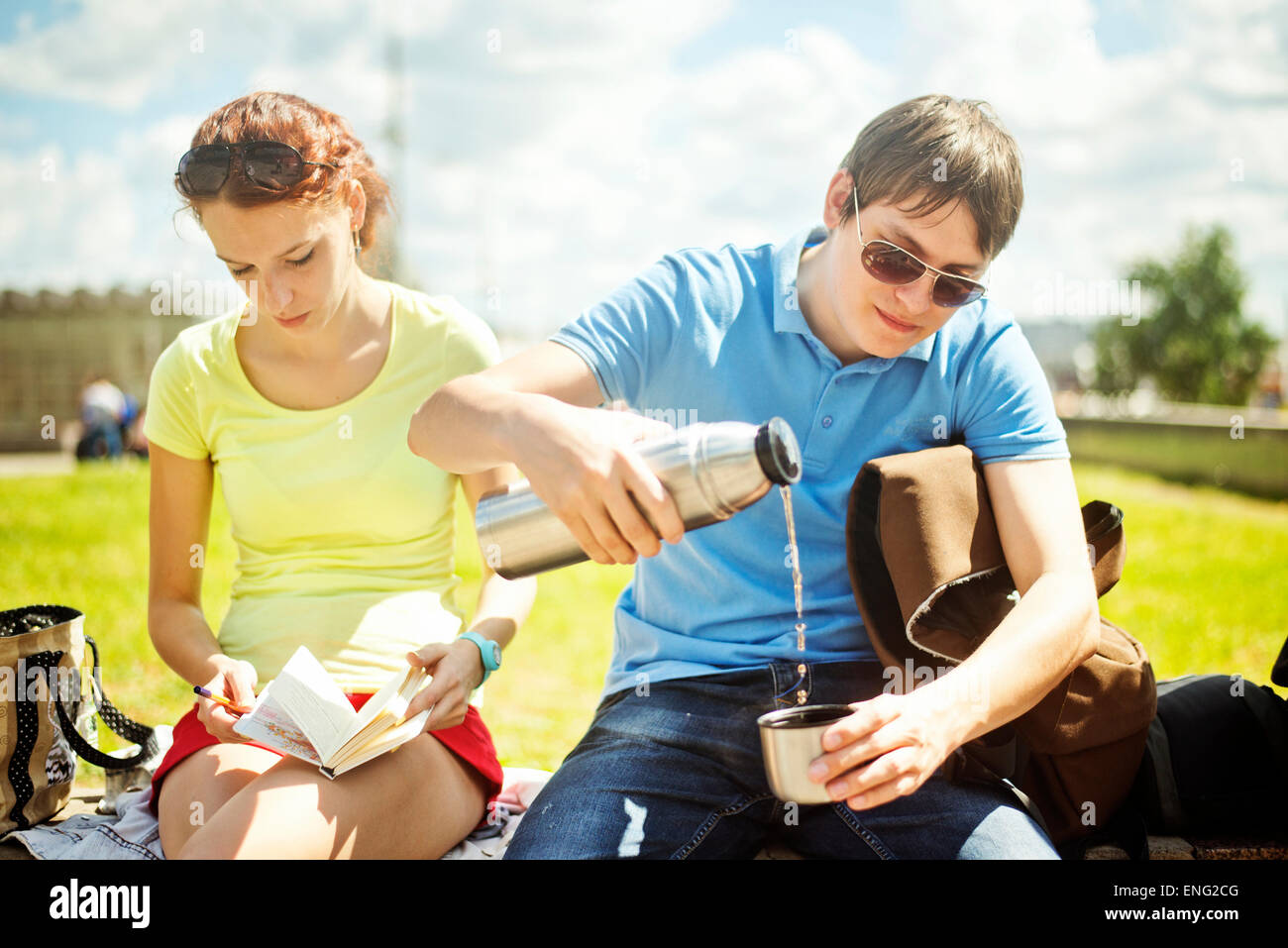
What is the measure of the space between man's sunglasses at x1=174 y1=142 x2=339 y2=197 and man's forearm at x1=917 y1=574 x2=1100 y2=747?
188 centimetres

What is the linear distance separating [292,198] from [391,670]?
118cm

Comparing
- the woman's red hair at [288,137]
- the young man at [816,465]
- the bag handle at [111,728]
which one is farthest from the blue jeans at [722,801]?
the woman's red hair at [288,137]

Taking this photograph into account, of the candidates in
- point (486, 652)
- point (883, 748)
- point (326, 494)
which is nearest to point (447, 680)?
point (486, 652)

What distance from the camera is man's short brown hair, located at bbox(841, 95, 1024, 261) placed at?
2.26 metres

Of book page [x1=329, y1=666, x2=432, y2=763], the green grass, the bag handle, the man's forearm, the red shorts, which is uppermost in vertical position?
the man's forearm

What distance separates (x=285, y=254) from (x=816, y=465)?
1.40m

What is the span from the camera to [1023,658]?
2080 millimetres

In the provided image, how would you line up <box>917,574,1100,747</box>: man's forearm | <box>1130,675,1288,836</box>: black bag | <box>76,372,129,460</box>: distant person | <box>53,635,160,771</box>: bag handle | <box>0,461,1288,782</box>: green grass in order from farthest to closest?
<box>76,372,129,460</box>: distant person → <box>0,461,1288,782</box>: green grass → <box>53,635,160,771</box>: bag handle → <box>1130,675,1288,836</box>: black bag → <box>917,574,1100,747</box>: man's forearm

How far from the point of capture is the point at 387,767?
7.22ft

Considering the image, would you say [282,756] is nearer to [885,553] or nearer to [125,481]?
[885,553]

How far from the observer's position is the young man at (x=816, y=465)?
6.88 ft

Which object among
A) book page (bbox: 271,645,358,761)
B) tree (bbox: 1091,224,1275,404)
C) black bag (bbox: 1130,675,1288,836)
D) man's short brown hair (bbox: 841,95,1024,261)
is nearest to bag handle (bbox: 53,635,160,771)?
book page (bbox: 271,645,358,761)

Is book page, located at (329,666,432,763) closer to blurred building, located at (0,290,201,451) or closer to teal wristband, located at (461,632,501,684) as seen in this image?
teal wristband, located at (461,632,501,684)
